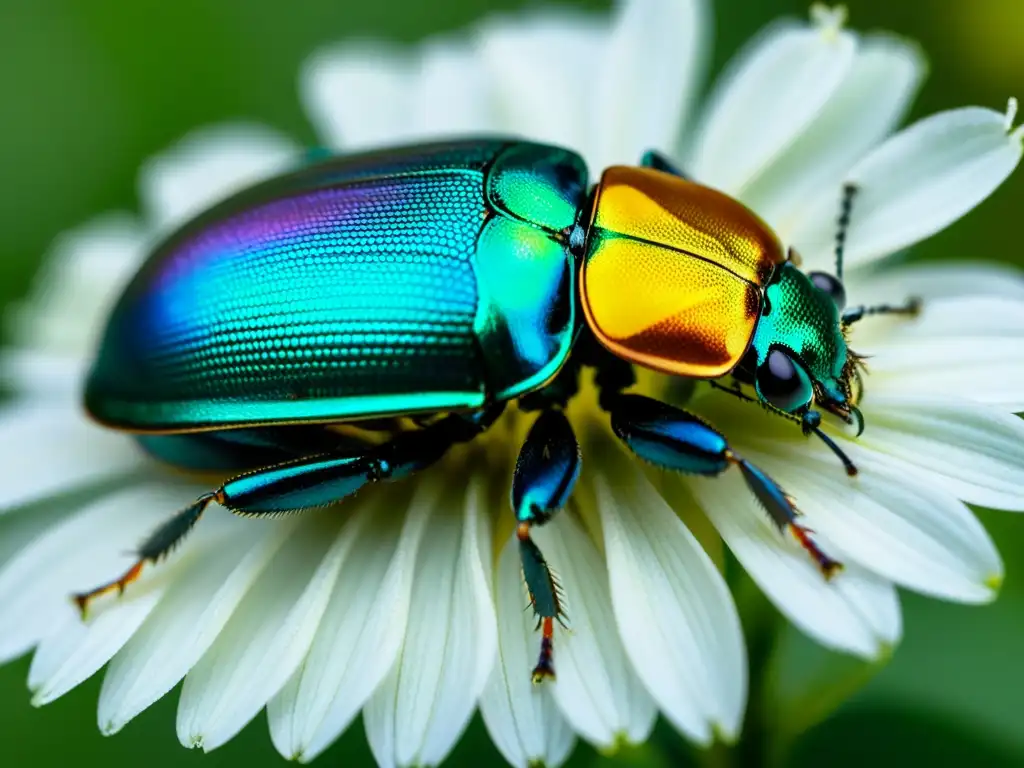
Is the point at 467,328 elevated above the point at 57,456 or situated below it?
above

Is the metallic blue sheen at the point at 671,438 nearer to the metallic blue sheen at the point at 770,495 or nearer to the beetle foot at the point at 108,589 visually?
the metallic blue sheen at the point at 770,495

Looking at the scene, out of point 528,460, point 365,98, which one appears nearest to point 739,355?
point 528,460

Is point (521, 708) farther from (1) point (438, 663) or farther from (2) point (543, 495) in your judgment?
(2) point (543, 495)

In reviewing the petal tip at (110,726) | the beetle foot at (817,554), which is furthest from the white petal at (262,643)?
the beetle foot at (817,554)

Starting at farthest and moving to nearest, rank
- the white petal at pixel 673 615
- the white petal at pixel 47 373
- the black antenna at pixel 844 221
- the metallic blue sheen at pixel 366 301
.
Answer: the white petal at pixel 47 373 < the black antenna at pixel 844 221 < the metallic blue sheen at pixel 366 301 < the white petal at pixel 673 615

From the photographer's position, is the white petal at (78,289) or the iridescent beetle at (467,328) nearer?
the iridescent beetle at (467,328)

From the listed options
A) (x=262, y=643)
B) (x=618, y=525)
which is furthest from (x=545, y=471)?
(x=262, y=643)

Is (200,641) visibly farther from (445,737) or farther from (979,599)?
(979,599)

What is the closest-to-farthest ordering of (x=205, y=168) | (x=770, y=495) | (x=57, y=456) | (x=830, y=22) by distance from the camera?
(x=770, y=495)
(x=830, y=22)
(x=57, y=456)
(x=205, y=168)
